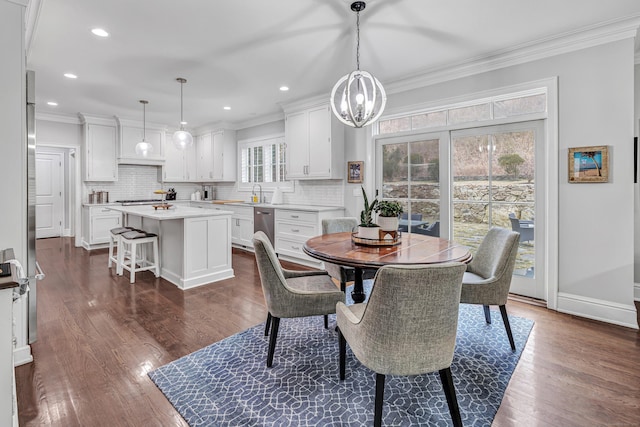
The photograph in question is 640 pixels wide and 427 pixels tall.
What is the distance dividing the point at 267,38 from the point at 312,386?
2981 mm

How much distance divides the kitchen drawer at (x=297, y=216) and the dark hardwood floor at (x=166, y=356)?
4.50 feet

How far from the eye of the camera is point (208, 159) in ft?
24.0

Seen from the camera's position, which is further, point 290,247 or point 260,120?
point 260,120

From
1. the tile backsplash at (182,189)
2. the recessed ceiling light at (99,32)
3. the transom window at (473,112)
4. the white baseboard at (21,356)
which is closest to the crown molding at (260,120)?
the tile backsplash at (182,189)

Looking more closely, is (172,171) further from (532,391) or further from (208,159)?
(532,391)

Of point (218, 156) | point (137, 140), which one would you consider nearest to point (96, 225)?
point (137, 140)

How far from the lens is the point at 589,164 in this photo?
294cm

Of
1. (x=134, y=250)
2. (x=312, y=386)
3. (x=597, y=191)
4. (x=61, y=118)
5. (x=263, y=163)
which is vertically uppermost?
(x=61, y=118)

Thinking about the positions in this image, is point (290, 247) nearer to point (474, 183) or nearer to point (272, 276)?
point (474, 183)

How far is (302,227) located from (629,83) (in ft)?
12.7

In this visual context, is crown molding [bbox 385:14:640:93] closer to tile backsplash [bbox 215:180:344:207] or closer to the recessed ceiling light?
tile backsplash [bbox 215:180:344:207]

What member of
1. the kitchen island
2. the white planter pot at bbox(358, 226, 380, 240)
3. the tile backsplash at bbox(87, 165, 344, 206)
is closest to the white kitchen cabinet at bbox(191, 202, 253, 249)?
the tile backsplash at bbox(87, 165, 344, 206)

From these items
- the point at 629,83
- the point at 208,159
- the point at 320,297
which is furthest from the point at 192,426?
the point at 208,159

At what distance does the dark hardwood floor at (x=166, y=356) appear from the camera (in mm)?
1733
